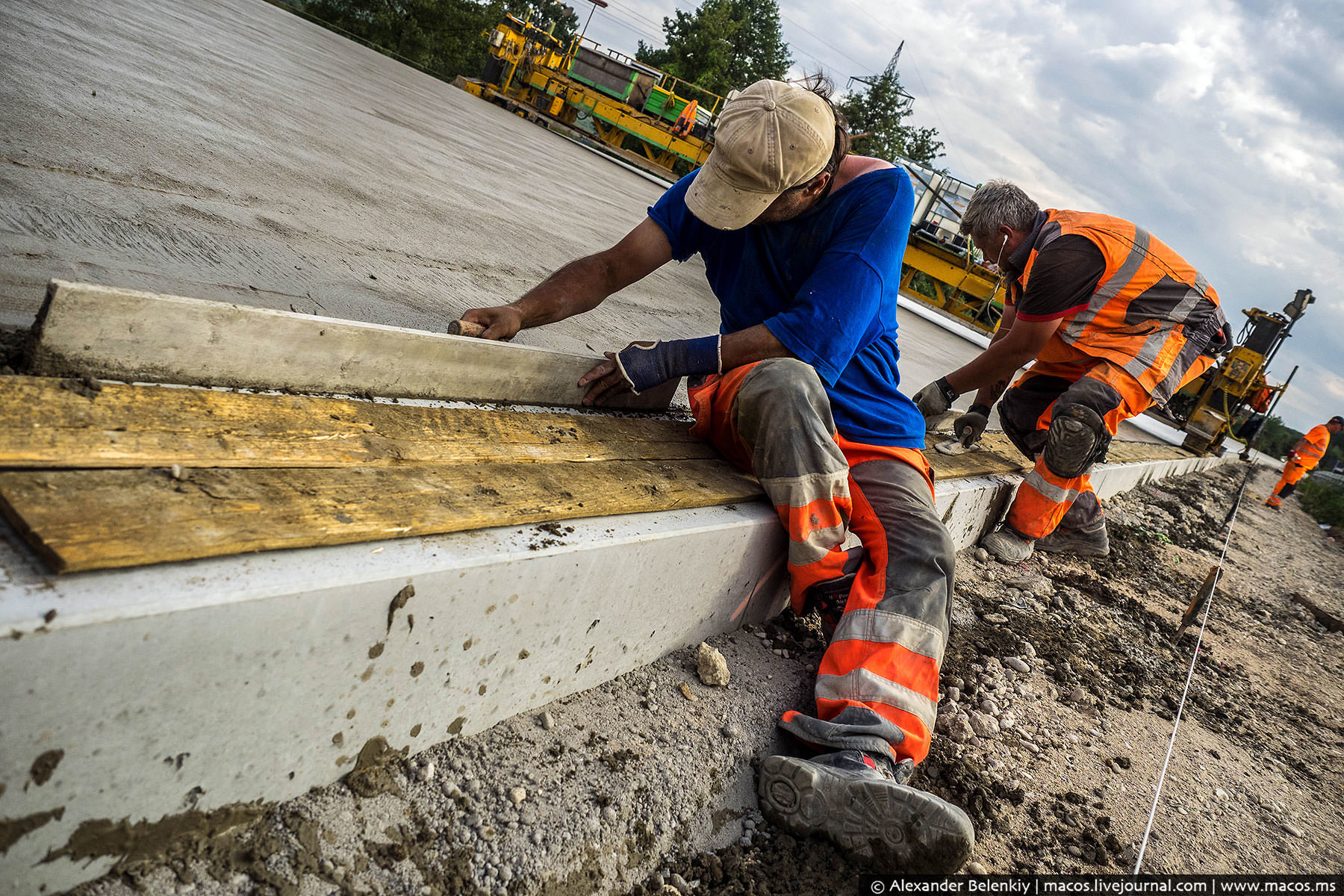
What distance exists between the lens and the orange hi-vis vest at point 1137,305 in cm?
372

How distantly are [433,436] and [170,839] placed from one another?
890mm

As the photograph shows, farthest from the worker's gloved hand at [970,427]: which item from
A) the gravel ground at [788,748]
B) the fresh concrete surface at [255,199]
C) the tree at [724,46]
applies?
the tree at [724,46]

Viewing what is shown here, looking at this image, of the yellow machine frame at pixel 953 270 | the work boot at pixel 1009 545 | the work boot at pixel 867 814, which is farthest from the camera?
the yellow machine frame at pixel 953 270

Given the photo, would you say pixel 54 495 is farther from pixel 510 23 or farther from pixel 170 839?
pixel 510 23

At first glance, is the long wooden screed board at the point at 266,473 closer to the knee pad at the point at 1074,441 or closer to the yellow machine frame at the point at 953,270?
the knee pad at the point at 1074,441

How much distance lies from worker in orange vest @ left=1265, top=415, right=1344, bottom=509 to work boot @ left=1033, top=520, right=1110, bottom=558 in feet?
34.7

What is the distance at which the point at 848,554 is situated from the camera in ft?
7.88

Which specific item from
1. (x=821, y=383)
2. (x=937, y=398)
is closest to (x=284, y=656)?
(x=821, y=383)

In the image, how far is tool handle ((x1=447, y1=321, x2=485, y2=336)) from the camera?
2273mm

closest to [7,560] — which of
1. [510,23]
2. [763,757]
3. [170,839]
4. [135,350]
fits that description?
[170,839]

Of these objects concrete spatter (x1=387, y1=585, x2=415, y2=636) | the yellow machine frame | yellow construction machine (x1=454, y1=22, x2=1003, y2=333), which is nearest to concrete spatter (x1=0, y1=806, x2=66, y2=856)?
concrete spatter (x1=387, y1=585, x2=415, y2=636)

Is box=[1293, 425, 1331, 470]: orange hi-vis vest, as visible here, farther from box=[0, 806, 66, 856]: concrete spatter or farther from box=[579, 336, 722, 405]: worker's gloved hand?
box=[0, 806, 66, 856]: concrete spatter

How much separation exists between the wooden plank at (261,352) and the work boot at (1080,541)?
330cm

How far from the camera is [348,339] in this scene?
1827 millimetres
